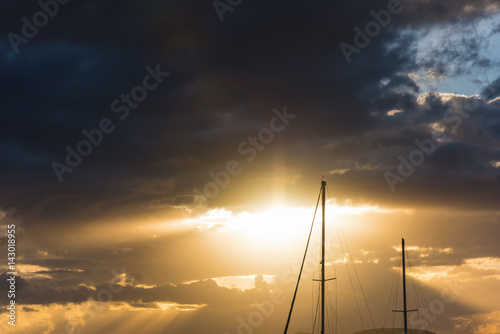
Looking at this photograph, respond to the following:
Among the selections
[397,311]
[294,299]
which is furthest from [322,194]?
[397,311]

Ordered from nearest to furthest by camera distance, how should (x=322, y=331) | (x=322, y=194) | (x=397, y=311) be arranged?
(x=322, y=331) < (x=322, y=194) < (x=397, y=311)

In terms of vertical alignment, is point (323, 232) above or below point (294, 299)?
above

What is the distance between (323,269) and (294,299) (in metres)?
5.31

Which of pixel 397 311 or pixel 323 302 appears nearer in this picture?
pixel 323 302

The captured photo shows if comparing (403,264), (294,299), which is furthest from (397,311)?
(294,299)

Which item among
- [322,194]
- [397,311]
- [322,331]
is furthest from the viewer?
[397,311]

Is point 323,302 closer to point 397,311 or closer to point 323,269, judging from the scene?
point 323,269

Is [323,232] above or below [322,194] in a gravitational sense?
below

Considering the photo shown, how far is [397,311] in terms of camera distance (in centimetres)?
10262

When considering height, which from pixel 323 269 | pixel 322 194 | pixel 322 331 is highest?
pixel 322 194

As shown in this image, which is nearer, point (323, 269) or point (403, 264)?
point (323, 269)

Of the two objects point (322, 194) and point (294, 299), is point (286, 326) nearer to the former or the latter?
point (294, 299)

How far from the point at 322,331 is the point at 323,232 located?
1175cm

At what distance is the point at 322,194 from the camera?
83188 millimetres
